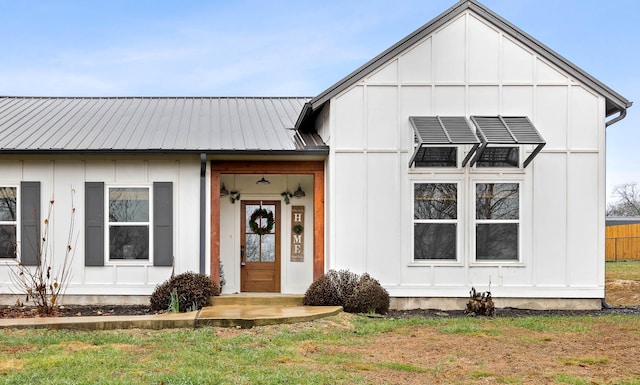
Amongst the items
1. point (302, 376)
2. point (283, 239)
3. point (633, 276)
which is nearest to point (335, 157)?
point (283, 239)

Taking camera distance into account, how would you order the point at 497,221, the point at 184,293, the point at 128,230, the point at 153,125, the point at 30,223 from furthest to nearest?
the point at 153,125 → the point at 128,230 → the point at 30,223 → the point at 497,221 → the point at 184,293

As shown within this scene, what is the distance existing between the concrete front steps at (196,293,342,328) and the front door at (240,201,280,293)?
192 centimetres

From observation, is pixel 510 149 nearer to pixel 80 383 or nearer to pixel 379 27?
pixel 379 27

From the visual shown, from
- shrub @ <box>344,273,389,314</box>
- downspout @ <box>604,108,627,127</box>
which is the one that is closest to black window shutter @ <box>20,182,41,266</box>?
shrub @ <box>344,273,389,314</box>

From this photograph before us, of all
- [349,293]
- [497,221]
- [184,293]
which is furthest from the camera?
[497,221]

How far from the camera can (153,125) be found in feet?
45.9

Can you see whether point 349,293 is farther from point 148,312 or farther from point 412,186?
point 148,312

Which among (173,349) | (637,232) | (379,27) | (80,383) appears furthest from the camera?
(637,232)

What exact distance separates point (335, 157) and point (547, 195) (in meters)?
4.25

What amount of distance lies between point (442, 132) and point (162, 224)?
581 cm

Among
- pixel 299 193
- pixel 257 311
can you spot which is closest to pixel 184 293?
pixel 257 311

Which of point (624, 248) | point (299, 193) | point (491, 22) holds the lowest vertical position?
point (624, 248)

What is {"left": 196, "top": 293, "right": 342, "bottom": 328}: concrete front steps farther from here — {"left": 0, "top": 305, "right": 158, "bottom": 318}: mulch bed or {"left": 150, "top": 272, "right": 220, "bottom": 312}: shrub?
{"left": 0, "top": 305, "right": 158, "bottom": 318}: mulch bed

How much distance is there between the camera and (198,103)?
53.7 ft
